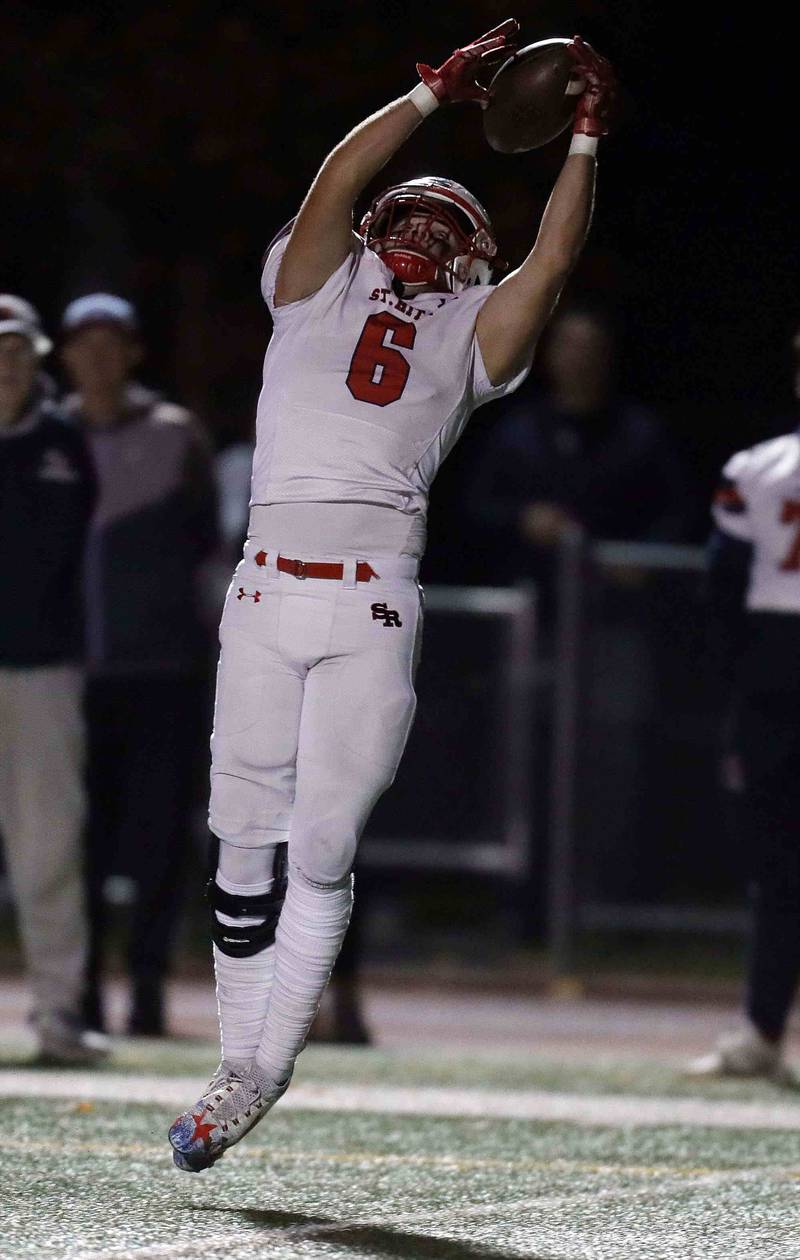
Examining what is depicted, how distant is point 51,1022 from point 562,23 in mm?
8417

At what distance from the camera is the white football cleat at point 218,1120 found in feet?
16.8

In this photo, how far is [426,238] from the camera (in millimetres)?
5453

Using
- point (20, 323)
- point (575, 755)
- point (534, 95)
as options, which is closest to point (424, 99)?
point (534, 95)

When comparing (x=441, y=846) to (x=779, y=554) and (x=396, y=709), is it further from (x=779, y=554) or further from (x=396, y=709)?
(x=396, y=709)

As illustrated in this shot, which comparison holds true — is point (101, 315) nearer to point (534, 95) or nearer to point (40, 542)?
point (40, 542)

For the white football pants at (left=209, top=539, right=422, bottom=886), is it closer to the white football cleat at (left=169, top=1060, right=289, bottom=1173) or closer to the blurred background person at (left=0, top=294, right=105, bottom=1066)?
the white football cleat at (left=169, top=1060, right=289, bottom=1173)

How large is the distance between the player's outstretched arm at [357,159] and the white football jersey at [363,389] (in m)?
0.06

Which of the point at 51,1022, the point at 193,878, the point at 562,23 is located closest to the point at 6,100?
the point at 562,23

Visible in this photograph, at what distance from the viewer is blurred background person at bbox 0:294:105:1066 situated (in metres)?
Result: 7.57

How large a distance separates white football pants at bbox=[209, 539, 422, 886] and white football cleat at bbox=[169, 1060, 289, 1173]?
45 cm

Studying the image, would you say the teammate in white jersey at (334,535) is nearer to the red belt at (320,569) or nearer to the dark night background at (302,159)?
the red belt at (320,569)

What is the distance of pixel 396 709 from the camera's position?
5.25 metres

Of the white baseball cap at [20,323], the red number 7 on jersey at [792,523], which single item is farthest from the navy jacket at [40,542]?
the red number 7 on jersey at [792,523]

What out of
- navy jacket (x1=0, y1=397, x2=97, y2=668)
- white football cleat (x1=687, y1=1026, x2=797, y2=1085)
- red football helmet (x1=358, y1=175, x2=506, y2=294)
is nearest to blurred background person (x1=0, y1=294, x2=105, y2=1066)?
navy jacket (x1=0, y1=397, x2=97, y2=668)
